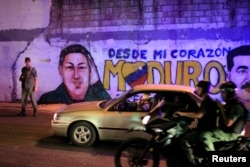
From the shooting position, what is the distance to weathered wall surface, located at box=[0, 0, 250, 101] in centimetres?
1302

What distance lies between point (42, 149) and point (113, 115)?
1595 mm

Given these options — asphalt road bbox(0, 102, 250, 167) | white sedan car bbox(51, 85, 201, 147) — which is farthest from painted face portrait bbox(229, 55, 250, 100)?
white sedan car bbox(51, 85, 201, 147)

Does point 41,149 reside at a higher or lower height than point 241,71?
lower

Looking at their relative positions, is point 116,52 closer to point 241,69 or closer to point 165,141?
point 241,69

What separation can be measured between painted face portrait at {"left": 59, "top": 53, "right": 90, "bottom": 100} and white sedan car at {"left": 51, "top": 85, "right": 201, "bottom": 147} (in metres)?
5.97

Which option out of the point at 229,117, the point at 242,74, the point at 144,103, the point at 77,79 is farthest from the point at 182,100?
the point at 77,79

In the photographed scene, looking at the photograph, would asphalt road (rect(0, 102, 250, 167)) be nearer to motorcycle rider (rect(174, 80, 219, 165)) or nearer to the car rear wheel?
the car rear wheel

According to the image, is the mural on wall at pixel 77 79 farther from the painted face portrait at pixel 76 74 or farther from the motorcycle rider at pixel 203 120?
the motorcycle rider at pixel 203 120

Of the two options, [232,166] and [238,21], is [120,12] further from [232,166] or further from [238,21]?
[232,166]

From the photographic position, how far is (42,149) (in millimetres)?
8383

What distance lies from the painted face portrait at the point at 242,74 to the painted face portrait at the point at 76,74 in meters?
5.06

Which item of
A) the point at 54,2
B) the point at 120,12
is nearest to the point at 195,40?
the point at 120,12

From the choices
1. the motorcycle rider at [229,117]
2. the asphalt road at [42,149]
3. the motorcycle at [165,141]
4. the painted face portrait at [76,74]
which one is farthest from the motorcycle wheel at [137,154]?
the painted face portrait at [76,74]

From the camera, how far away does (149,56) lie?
13.9 m
